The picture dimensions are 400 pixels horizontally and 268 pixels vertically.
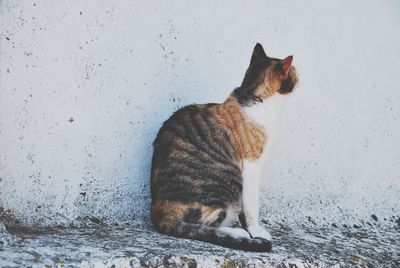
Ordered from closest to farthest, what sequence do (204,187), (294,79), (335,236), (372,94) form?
(204,187) < (294,79) < (335,236) < (372,94)

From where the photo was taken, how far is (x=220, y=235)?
7.64 feet

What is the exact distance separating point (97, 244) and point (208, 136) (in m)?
0.73

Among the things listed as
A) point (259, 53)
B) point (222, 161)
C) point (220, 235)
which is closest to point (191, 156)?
point (222, 161)

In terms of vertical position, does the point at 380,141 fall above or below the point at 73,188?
above

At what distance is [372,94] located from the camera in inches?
137

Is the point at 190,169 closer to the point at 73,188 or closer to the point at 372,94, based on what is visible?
the point at 73,188

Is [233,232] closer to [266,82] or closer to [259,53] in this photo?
[266,82]

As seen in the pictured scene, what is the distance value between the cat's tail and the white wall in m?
0.43

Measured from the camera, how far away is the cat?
2416 mm

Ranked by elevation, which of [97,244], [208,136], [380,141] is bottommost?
[97,244]

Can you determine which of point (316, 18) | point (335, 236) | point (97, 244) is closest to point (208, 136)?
point (97, 244)

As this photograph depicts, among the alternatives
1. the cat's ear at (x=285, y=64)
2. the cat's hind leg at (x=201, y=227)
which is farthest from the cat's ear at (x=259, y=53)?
the cat's hind leg at (x=201, y=227)

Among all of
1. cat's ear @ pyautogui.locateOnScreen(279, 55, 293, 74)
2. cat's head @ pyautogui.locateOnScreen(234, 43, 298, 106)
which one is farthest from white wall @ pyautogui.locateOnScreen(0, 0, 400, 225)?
cat's ear @ pyautogui.locateOnScreen(279, 55, 293, 74)

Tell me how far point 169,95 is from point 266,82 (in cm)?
52
